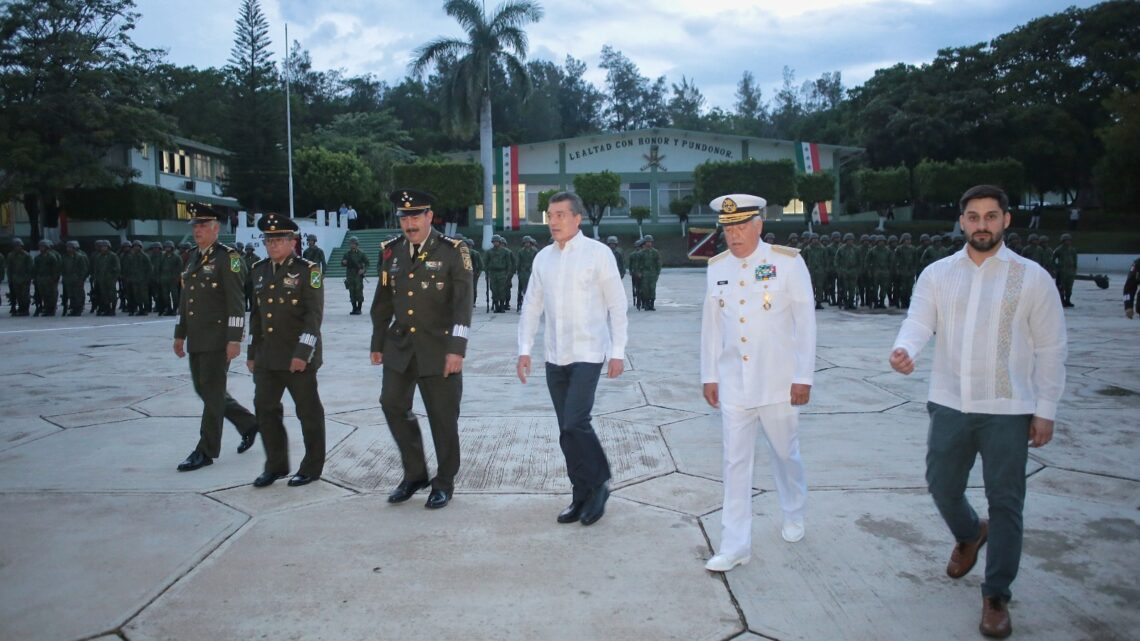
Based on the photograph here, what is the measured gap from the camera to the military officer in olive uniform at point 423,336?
17.0 feet

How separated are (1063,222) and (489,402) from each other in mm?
50963

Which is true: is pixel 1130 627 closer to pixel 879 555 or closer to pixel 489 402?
pixel 879 555

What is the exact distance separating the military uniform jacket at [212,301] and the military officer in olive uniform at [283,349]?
40 cm

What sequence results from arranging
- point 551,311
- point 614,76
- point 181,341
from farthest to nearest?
point 614,76 → point 181,341 → point 551,311

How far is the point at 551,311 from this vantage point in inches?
196

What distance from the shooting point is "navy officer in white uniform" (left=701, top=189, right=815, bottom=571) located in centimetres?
423

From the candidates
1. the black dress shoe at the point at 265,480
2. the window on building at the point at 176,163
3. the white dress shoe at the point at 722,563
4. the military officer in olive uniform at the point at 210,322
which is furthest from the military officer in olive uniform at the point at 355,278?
the window on building at the point at 176,163

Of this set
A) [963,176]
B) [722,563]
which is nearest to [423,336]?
[722,563]

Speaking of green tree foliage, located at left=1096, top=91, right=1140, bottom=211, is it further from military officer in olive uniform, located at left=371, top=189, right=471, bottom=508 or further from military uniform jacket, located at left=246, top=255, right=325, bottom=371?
military uniform jacket, located at left=246, top=255, right=325, bottom=371

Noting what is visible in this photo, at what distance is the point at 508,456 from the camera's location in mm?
6410

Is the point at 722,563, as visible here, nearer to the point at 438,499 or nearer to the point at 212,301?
the point at 438,499

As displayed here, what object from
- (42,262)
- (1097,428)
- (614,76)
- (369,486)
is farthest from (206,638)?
(614,76)

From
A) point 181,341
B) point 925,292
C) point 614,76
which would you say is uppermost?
point 614,76

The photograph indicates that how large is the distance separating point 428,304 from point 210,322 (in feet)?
6.11
